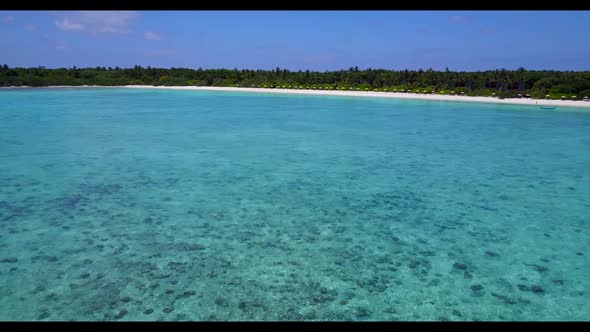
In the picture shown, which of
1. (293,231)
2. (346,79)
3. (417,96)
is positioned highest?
(346,79)

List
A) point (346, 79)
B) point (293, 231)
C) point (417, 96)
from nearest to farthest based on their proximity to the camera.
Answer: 1. point (293, 231)
2. point (417, 96)
3. point (346, 79)

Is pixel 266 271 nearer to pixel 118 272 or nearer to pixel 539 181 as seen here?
pixel 118 272

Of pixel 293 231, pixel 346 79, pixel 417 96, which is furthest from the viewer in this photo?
pixel 346 79

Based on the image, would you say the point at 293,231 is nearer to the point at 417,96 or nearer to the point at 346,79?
the point at 417,96

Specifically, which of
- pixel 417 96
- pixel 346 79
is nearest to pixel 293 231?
pixel 417 96

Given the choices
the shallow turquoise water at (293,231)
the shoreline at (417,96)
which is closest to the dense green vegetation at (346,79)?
the shoreline at (417,96)

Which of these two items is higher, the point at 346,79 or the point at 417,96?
the point at 346,79

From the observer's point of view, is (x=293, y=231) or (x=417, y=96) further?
(x=417, y=96)
